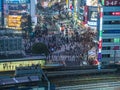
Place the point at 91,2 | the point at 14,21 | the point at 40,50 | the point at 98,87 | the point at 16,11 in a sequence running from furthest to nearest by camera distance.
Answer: the point at 16,11
the point at 14,21
the point at 91,2
the point at 40,50
the point at 98,87

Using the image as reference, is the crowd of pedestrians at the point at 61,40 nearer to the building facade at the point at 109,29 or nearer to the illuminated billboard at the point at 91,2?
the building facade at the point at 109,29

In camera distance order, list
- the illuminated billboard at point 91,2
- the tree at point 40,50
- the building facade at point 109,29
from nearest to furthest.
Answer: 1. the building facade at point 109,29
2. the tree at point 40,50
3. the illuminated billboard at point 91,2

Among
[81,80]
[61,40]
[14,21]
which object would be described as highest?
[14,21]

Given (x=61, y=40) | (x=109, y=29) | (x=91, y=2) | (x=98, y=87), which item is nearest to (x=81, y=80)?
(x=98, y=87)

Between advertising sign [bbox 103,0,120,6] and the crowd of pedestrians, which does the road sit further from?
advertising sign [bbox 103,0,120,6]

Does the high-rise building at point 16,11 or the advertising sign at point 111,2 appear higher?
the advertising sign at point 111,2

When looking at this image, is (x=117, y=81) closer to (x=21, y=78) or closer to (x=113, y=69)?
(x=113, y=69)

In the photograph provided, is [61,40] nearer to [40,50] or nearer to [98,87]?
[40,50]

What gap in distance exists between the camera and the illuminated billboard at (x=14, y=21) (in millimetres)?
56200

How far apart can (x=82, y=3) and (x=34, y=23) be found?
22.8 ft

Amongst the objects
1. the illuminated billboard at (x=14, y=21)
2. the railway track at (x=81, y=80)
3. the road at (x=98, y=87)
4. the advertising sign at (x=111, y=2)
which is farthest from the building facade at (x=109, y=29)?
the illuminated billboard at (x=14, y=21)

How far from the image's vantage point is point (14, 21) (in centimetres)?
5656

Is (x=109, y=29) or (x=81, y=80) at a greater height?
(x=109, y=29)

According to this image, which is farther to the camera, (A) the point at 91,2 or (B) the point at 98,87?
(A) the point at 91,2
